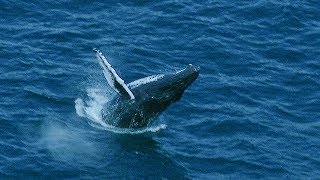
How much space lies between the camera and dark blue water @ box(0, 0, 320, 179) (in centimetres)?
4756

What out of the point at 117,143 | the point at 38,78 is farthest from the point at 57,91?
the point at 117,143

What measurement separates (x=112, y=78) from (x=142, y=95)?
97.4 inches

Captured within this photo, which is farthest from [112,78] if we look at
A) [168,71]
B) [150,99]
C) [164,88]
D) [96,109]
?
[168,71]

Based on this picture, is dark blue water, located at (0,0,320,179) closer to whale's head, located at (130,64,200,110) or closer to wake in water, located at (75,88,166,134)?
wake in water, located at (75,88,166,134)

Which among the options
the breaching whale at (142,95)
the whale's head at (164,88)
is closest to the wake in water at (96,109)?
the breaching whale at (142,95)

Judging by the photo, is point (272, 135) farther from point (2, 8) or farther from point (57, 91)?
point (2, 8)

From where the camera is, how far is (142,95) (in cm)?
4841

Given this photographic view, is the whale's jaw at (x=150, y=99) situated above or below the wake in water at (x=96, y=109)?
above

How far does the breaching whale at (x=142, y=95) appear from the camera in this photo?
4691 centimetres

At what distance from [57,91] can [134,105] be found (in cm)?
672

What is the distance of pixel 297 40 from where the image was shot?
61469 mm

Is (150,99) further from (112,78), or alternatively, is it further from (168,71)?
(168,71)

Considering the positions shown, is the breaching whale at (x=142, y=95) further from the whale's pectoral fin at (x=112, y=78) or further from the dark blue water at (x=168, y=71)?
the dark blue water at (x=168, y=71)

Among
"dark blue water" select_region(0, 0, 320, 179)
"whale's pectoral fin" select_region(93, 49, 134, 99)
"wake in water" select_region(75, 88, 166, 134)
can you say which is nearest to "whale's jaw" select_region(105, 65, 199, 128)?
"wake in water" select_region(75, 88, 166, 134)
